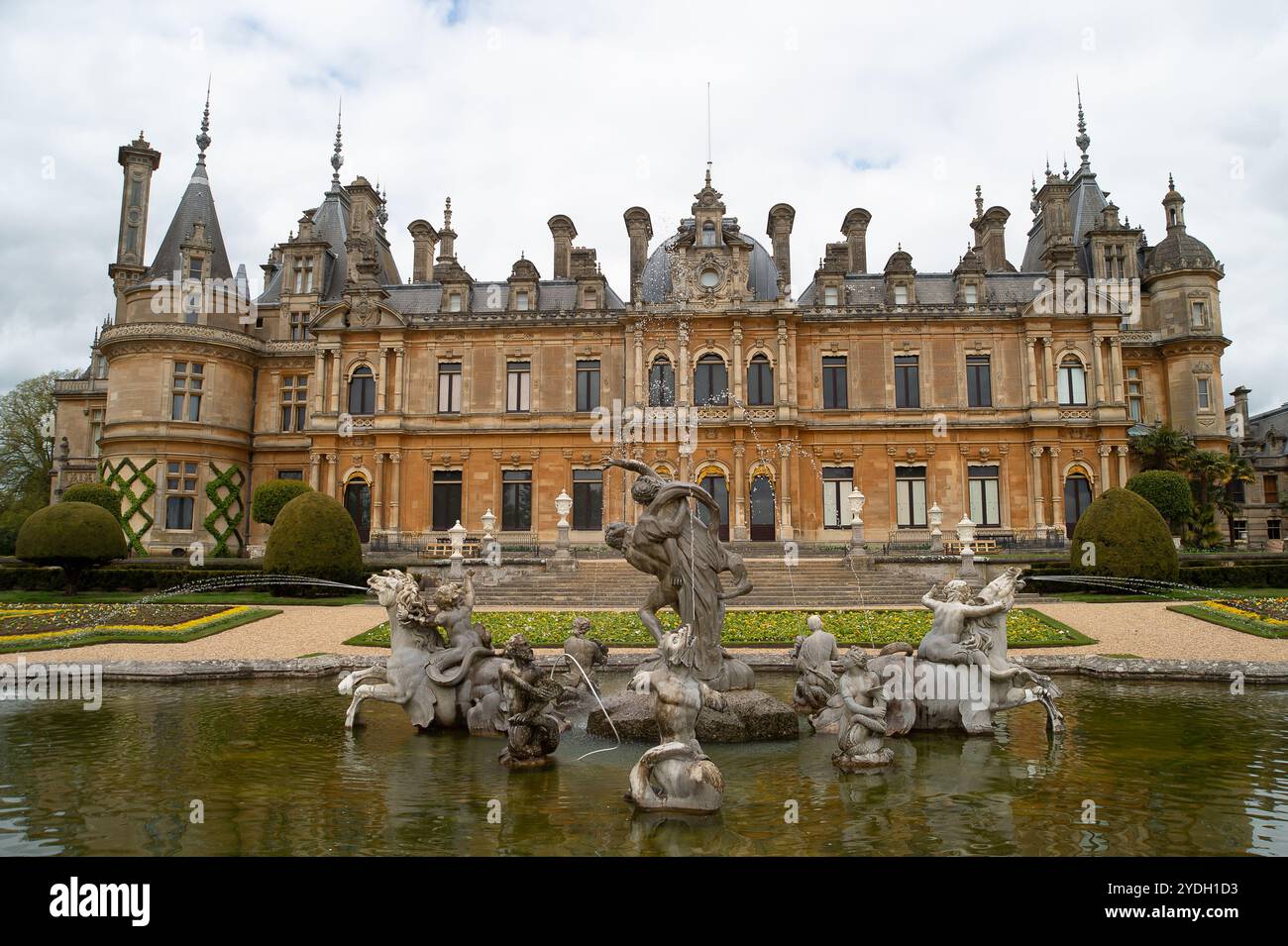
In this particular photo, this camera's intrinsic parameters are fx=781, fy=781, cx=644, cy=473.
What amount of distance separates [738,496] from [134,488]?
26.6 m

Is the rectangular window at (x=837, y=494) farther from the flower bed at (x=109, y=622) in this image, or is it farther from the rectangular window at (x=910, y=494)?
the flower bed at (x=109, y=622)

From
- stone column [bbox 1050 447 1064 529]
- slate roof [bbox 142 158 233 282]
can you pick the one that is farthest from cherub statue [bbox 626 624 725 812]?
slate roof [bbox 142 158 233 282]

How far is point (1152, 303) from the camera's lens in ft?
122

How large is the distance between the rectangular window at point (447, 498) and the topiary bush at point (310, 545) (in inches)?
460

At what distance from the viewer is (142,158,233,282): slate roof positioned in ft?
120

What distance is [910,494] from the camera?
34125 millimetres

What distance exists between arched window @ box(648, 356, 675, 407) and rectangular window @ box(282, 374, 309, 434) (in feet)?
56.6

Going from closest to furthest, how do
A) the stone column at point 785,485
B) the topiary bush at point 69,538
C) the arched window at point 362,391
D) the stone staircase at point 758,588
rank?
the stone staircase at point 758,588 → the topiary bush at point 69,538 → the stone column at point 785,485 → the arched window at point 362,391

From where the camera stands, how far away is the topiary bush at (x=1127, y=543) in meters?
20.6

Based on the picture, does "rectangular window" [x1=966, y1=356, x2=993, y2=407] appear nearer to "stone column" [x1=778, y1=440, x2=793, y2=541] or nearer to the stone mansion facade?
the stone mansion facade

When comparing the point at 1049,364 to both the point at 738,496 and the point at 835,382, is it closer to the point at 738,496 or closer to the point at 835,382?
the point at 835,382

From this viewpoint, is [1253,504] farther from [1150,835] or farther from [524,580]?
[1150,835]

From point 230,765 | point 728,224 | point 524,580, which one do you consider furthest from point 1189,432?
point 230,765
